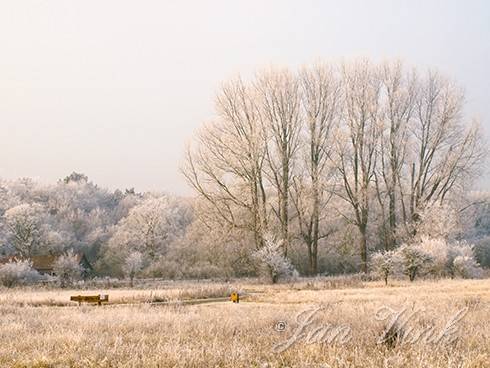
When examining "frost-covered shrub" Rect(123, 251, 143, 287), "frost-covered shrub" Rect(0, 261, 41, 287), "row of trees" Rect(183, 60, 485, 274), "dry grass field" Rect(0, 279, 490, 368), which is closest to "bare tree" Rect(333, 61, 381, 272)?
"row of trees" Rect(183, 60, 485, 274)

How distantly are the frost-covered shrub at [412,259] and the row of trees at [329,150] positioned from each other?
7776 mm

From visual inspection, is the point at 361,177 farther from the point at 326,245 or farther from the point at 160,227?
the point at 160,227

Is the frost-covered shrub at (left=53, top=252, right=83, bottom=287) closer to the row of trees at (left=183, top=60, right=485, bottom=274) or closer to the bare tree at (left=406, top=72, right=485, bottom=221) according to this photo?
the row of trees at (left=183, top=60, right=485, bottom=274)

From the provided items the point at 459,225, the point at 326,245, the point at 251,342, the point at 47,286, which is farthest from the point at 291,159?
the point at 251,342

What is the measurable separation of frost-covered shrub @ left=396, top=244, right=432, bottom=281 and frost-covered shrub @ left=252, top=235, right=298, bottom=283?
25.9 ft

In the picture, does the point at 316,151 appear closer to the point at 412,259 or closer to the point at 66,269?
the point at 412,259

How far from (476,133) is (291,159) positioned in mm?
14191

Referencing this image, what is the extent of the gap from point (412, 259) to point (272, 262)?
29.7 ft

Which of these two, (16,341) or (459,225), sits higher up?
(459,225)

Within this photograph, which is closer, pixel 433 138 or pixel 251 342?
pixel 251 342

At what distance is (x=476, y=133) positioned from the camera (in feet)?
140

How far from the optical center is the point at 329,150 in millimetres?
42719

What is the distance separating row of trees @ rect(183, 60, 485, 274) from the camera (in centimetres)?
4200

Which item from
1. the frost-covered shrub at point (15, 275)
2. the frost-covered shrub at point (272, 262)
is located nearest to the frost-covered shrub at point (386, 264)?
the frost-covered shrub at point (272, 262)
